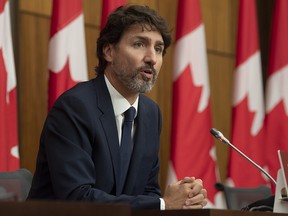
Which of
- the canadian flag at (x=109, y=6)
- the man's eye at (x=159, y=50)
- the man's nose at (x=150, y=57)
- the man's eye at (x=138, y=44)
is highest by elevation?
the canadian flag at (x=109, y=6)

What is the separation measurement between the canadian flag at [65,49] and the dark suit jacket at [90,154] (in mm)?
1524

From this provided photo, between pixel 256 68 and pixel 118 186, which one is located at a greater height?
pixel 256 68

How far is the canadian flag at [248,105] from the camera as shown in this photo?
230 inches

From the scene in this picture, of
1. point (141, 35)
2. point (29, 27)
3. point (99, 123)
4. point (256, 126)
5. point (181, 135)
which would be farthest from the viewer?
point (256, 126)

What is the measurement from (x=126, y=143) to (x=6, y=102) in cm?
150

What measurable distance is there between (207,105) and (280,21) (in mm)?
1213

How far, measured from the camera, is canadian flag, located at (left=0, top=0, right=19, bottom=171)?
13.7 feet

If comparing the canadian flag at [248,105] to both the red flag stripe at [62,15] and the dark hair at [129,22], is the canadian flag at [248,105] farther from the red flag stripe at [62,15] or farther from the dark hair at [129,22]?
the dark hair at [129,22]

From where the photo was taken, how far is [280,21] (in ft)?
20.4

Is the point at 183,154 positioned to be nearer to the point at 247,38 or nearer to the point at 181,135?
the point at 181,135

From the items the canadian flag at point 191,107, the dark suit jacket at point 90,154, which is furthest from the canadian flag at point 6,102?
the canadian flag at point 191,107

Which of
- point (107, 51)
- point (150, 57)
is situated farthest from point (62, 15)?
point (150, 57)

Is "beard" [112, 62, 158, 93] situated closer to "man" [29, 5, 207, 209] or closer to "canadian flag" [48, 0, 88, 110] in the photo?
"man" [29, 5, 207, 209]

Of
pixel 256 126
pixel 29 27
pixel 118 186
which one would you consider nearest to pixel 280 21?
pixel 256 126
